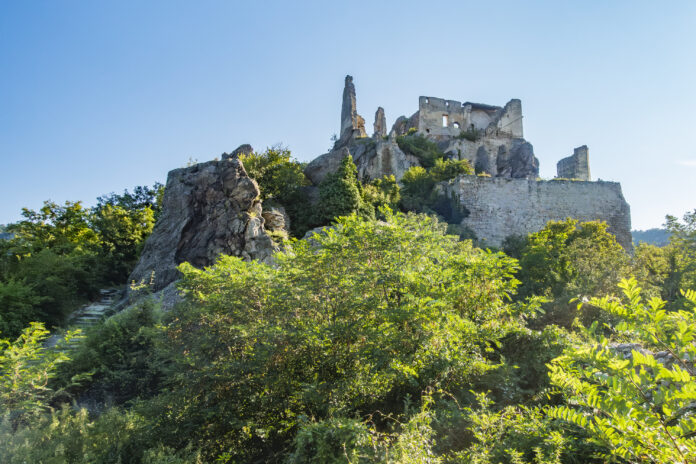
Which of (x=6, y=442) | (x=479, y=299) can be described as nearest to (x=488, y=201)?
(x=479, y=299)

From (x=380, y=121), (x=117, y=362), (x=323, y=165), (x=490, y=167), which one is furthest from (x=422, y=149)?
(x=117, y=362)

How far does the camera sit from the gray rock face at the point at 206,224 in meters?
13.7

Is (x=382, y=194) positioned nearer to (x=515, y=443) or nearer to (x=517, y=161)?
(x=515, y=443)

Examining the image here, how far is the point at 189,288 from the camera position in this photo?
739cm

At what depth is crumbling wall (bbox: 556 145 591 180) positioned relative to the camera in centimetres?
3072

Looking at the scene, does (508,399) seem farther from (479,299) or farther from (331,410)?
(331,410)

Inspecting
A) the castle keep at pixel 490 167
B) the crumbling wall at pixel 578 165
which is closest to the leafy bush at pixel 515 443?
the castle keep at pixel 490 167

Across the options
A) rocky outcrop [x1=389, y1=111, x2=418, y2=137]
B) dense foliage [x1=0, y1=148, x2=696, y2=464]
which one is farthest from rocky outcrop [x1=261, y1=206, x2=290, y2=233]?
rocky outcrop [x1=389, y1=111, x2=418, y2=137]

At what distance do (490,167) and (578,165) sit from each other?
24.3ft

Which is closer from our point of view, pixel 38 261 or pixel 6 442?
pixel 6 442

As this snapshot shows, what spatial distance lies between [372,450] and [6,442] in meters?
4.78

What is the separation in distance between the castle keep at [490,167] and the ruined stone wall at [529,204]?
2.1 inches

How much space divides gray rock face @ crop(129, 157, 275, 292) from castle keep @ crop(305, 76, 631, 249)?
641cm

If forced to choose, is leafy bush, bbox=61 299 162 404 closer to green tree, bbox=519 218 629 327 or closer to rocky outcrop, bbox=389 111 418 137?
green tree, bbox=519 218 629 327
